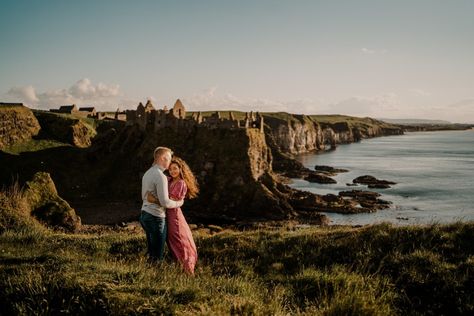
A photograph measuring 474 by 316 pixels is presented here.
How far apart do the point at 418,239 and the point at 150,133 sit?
6644 centimetres

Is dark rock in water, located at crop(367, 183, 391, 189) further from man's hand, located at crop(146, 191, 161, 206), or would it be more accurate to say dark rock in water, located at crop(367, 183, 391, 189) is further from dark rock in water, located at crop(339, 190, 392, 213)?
man's hand, located at crop(146, 191, 161, 206)

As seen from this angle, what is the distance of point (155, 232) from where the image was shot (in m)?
9.43

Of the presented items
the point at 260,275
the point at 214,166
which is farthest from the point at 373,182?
the point at 260,275

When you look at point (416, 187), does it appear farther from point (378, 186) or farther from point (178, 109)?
point (178, 109)

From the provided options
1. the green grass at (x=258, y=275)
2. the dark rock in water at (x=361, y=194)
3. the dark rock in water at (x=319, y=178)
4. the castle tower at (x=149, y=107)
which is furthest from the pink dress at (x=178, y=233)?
the dark rock in water at (x=319, y=178)

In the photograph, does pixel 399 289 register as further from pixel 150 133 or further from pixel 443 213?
pixel 150 133

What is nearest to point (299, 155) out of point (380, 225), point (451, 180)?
point (451, 180)

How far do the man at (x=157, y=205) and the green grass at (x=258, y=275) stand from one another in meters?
0.51

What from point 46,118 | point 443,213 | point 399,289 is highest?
point 46,118

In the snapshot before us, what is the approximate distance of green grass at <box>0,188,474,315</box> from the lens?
5.86m

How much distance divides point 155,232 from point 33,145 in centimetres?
7104

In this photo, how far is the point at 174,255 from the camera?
9.55 m

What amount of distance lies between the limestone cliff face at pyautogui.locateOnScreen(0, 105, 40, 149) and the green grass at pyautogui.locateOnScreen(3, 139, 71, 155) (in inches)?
38.5

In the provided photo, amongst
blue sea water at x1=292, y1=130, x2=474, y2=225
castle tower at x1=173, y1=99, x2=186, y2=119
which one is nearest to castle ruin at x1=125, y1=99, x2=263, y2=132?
castle tower at x1=173, y1=99, x2=186, y2=119
